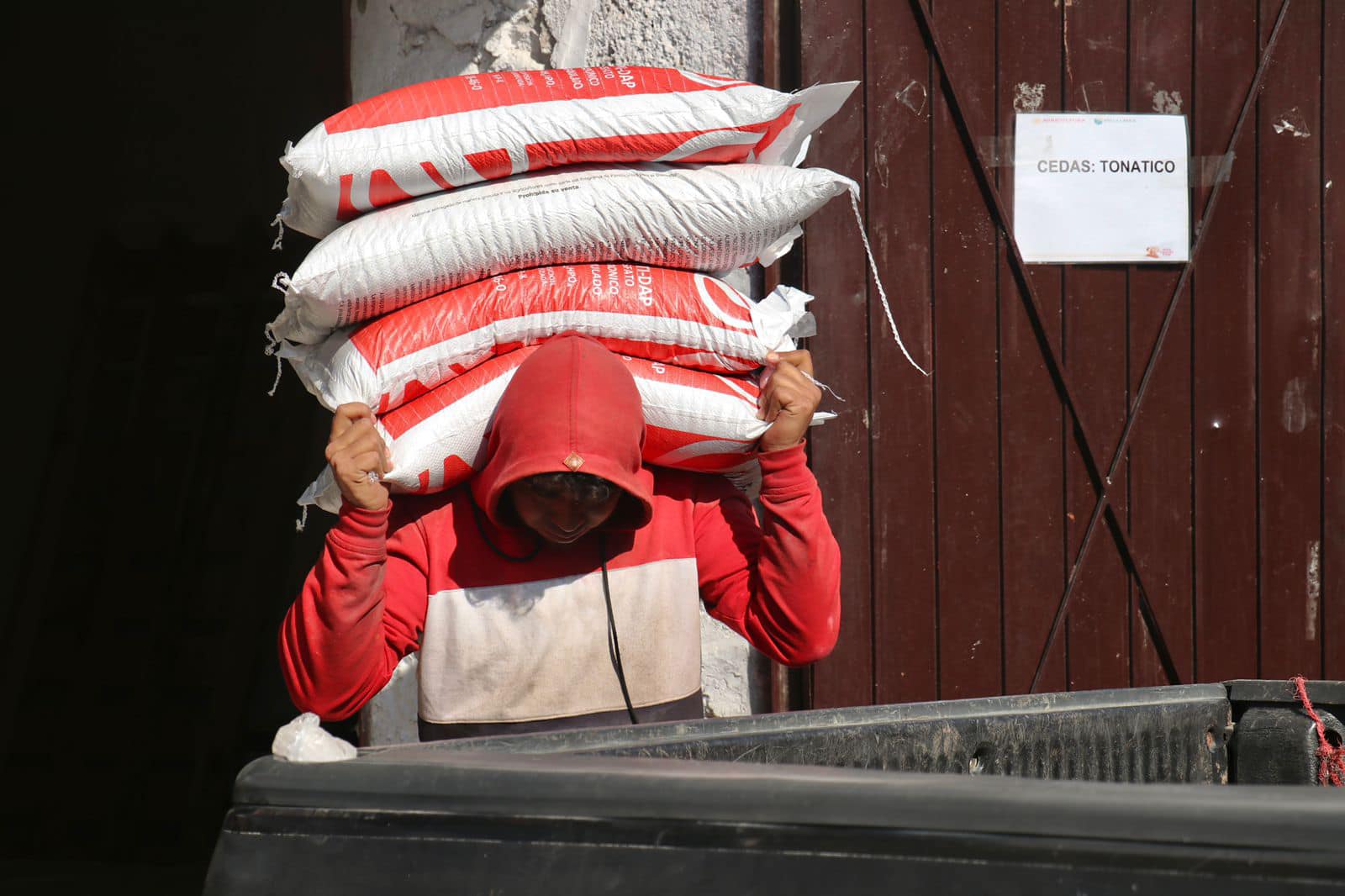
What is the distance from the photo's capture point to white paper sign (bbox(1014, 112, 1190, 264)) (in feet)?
11.1

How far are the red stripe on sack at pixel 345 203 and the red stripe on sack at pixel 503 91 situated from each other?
0.09 m

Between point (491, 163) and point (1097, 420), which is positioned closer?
point (491, 163)

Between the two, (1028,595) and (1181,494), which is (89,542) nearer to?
(1028,595)

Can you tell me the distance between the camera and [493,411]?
84.4 inches

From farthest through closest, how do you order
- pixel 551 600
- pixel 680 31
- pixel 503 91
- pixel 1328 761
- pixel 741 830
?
pixel 680 31, pixel 503 91, pixel 551 600, pixel 1328 761, pixel 741 830

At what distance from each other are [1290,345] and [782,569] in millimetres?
2169

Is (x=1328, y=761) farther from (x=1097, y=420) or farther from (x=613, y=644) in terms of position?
(x=1097, y=420)

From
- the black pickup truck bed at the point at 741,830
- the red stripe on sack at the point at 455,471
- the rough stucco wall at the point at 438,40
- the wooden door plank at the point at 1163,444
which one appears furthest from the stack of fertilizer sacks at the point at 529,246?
the wooden door plank at the point at 1163,444

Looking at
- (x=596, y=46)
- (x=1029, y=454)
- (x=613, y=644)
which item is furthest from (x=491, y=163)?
(x=1029, y=454)

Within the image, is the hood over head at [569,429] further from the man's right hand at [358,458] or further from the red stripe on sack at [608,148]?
the red stripe on sack at [608,148]

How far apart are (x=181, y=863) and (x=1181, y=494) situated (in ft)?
12.2

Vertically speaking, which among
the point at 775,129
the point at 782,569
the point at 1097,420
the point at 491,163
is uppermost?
the point at 775,129

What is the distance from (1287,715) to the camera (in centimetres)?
196

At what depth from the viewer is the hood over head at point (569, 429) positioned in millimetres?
1896
